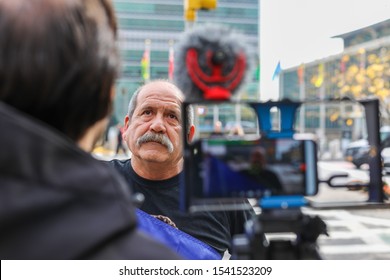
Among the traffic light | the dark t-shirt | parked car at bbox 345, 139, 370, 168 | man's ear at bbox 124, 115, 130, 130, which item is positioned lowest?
the dark t-shirt

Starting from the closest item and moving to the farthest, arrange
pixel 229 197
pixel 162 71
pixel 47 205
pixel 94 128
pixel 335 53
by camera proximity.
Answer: pixel 47 205 < pixel 94 128 < pixel 229 197 < pixel 335 53 < pixel 162 71

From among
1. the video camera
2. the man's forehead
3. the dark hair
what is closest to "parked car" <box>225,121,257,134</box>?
the video camera

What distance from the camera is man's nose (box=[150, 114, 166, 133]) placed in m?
1.09

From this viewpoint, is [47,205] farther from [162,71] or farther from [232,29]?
[162,71]

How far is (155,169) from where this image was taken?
3.87 feet

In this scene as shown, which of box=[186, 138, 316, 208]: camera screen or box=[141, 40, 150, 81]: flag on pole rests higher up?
box=[141, 40, 150, 81]: flag on pole

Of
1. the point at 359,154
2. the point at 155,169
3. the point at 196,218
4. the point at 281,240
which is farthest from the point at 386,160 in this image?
the point at 155,169

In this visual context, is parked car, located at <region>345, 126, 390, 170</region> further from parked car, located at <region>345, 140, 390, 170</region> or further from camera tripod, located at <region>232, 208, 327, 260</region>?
camera tripod, located at <region>232, 208, 327, 260</region>

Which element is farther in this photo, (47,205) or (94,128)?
(94,128)

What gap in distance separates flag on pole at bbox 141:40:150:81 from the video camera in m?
0.49

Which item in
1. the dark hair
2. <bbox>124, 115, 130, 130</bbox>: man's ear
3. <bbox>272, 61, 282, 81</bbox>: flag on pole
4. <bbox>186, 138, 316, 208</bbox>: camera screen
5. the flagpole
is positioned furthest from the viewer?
<bbox>124, 115, 130, 130</bbox>: man's ear

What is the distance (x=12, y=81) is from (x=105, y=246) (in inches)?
7.2
